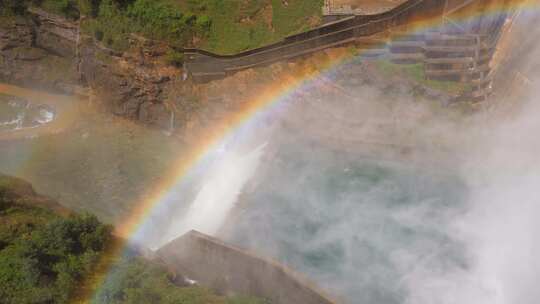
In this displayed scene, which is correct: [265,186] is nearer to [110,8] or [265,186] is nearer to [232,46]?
[232,46]

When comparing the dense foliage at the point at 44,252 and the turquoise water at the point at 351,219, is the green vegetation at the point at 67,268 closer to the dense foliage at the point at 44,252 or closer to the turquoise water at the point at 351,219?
the dense foliage at the point at 44,252

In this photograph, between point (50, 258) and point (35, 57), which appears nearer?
point (50, 258)

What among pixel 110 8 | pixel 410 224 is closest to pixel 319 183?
pixel 410 224

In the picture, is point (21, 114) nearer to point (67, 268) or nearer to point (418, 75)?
point (67, 268)

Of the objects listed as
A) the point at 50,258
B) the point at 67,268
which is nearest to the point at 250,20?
the point at 50,258

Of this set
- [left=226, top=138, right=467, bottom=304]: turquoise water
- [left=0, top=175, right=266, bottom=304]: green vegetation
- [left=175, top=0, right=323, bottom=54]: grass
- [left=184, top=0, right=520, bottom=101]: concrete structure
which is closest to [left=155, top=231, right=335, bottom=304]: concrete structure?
[left=0, top=175, right=266, bottom=304]: green vegetation

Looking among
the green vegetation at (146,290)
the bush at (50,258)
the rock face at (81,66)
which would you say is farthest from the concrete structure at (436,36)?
the green vegetation at (146,290)
